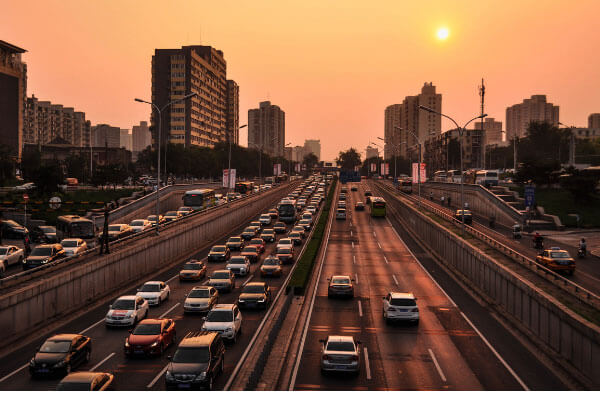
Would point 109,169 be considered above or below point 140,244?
above

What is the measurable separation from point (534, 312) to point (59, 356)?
20.4 meters

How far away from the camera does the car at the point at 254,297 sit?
1179 inches

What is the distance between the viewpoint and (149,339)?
21.6 m

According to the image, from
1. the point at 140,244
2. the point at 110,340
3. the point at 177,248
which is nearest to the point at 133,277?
the point at 140,244

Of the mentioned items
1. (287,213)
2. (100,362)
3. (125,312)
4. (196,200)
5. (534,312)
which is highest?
(196,200)

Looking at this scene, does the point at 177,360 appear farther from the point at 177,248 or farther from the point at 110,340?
the point at 177,248

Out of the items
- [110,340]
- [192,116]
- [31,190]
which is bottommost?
[110,340]

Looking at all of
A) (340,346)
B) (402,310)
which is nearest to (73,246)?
(402,310)

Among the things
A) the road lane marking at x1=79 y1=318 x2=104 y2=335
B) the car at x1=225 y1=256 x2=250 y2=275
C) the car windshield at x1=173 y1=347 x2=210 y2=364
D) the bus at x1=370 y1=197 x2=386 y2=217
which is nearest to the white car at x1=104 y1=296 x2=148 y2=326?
the road lane marking at x1=79 y1=318 x2=104 y2=335

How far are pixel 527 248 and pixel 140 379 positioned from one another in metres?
42.9

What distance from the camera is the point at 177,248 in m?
49.5

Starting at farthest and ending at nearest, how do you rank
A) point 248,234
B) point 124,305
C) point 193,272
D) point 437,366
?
point 248,234
point 193,272
point 124,305
point 437,366

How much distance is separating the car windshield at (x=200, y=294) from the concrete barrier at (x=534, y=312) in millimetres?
16495

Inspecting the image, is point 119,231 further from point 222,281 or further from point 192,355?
point 192,355
